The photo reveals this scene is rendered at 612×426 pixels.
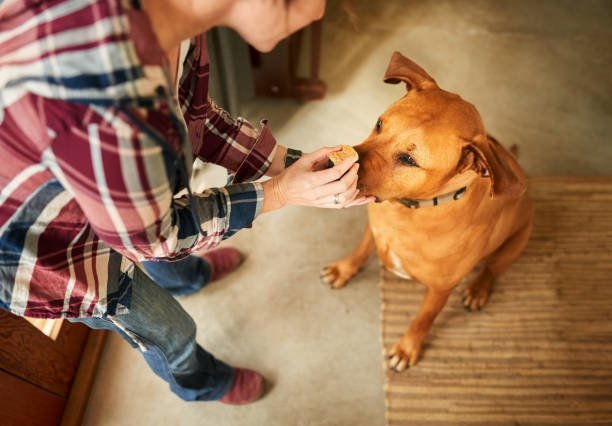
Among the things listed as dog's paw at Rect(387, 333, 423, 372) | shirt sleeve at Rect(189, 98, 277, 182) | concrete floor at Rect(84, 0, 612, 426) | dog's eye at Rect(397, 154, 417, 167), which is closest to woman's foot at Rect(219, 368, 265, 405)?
concrete floor at Rect(84, 0, 612, 426)

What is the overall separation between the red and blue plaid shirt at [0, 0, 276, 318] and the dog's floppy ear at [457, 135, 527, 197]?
75 cm

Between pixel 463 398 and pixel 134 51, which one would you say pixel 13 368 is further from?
pixel 463 398

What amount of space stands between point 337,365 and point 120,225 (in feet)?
4.83

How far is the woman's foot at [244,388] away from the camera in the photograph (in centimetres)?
200

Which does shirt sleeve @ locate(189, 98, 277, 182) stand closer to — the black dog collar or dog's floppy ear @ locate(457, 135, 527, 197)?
the black dog collar

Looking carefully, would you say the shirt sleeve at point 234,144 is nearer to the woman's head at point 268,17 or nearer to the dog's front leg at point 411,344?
the woman's head at point 268,17

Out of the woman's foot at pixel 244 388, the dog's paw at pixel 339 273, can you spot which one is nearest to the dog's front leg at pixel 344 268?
the dog's paw at pixel 339 273

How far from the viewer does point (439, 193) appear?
1.50 metres

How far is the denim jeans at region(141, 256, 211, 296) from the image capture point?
80.6 inches

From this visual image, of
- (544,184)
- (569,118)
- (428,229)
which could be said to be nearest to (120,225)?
(428,229)

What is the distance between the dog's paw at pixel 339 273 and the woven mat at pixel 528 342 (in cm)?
19

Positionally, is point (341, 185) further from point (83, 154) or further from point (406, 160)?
point (83, 154)

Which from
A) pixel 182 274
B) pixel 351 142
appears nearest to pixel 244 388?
pixel 182 274

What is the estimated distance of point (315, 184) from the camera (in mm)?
1273
